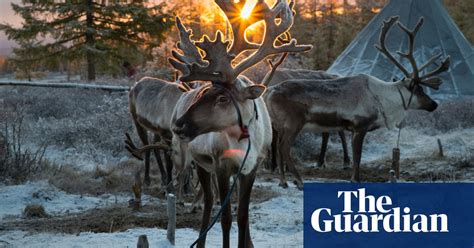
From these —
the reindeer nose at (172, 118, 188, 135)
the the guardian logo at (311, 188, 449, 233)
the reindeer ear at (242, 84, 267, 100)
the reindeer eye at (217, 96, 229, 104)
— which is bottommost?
the the guardian logo at (311, 188, 449, 233)

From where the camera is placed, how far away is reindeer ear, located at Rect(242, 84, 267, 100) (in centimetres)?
545

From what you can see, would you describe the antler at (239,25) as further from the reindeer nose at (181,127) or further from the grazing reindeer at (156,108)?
the grazing reindeer at (156,108)

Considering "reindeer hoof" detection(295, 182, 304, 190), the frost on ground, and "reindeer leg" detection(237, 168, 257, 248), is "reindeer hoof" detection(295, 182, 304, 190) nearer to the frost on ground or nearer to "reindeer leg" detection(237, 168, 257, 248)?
the frost on ground

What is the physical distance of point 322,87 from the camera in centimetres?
1082

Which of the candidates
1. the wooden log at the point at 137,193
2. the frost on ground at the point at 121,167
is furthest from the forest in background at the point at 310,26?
the wooden log at the point at 137,193

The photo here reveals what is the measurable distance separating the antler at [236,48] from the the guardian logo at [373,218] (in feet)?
4.51

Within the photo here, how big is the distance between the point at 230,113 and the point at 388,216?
154 cm

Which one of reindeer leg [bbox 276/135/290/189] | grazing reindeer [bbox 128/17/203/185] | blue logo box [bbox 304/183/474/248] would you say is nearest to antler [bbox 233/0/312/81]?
blue logo box [bbox 304/183/474/248]

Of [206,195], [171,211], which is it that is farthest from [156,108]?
[171,211]

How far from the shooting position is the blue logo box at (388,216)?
5402 millimetres

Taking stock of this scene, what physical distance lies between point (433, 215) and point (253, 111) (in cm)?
170

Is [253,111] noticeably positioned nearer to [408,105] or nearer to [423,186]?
[423,186]

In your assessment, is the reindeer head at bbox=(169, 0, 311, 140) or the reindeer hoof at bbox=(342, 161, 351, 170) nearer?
the reindeer head at bbox=(169, 0, 311, 140)

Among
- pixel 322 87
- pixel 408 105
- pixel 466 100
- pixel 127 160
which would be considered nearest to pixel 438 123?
pixel 466 100
